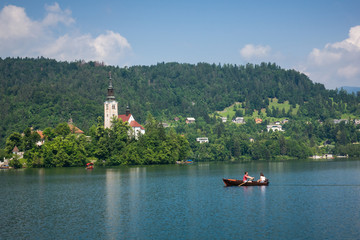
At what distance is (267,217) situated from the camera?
48156 mm

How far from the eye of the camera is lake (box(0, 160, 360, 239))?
4225 centimetres

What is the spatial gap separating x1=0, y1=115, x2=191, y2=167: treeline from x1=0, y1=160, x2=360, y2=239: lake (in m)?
59.3

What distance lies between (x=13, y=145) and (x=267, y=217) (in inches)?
4460

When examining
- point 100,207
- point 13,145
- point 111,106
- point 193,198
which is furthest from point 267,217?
point 111,106

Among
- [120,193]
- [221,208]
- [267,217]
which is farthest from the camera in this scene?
[120,193]

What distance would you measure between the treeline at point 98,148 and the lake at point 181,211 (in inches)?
2333

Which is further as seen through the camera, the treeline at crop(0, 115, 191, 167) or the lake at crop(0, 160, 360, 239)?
the treeline at crop(0, 115, 191, 167)

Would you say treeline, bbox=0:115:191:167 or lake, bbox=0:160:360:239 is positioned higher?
treeline, bbox=0:115:191:167

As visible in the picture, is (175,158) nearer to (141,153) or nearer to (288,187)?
(141,153)

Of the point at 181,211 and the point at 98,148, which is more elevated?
the point at 98,148

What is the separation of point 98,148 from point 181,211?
98421 millimetres

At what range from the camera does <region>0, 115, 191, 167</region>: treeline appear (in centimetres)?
14050

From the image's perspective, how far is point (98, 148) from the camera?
147625 mm

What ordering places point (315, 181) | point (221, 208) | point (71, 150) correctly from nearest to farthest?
1. point (221, 208)
2. point (315, 181)
3. point (71, 150)
